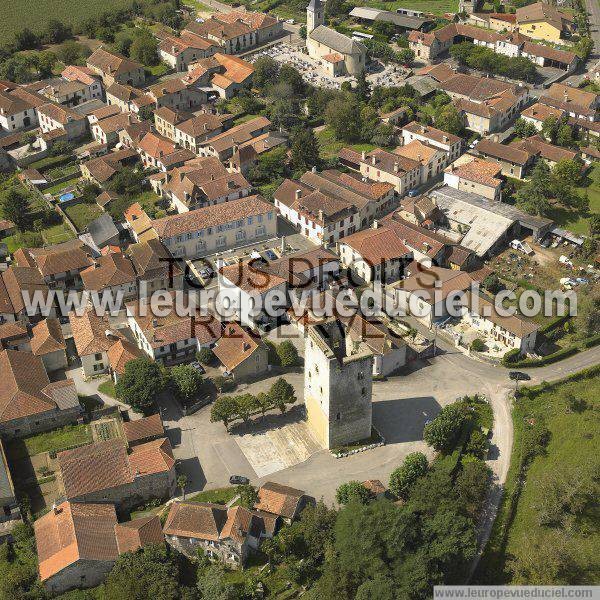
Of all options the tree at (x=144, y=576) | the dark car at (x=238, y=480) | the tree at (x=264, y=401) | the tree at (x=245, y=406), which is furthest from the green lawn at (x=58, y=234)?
the tree at (x=144, y=576)

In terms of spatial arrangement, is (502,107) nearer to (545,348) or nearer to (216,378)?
(545,348)

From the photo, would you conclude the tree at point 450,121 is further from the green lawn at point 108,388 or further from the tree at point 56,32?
the tree at point 56,32

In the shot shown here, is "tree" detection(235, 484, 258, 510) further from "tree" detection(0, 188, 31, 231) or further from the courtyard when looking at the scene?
the courtyard

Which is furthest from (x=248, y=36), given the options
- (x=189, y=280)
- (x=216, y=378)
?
(x=216, y=378)

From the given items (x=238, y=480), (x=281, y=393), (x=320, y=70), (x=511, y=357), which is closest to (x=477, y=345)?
(x=511, y=357)

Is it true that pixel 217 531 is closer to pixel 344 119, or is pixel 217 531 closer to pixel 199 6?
pixel 344 119
